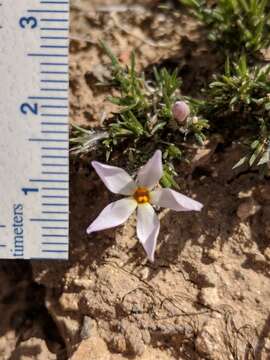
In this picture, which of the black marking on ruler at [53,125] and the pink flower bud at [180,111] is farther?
the pink flower bud at [180,111]

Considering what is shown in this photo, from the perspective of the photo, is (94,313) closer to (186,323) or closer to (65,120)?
(186,323)

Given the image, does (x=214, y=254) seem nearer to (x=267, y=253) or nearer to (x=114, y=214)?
(x=267, y=253)

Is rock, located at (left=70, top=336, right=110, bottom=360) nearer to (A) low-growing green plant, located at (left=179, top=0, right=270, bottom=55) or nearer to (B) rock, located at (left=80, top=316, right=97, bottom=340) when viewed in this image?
(B) rock, located at (left=80, top=316, right=97, bottom=340)

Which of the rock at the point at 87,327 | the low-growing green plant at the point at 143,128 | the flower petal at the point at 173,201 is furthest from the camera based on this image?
the low-growing green plant at the point at 143,128

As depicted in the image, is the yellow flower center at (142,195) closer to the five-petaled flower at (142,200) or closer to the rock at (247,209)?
the five-petaled flower at (142,200)

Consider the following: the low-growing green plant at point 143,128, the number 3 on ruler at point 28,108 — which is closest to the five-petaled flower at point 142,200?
the low-growing green plant at point 143,128

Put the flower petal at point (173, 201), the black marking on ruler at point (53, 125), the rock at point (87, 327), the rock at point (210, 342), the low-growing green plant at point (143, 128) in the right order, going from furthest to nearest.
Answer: the low-growing green plant at point (143, 128)
the rock at point (87, 327)
the rock at point (210, 342)
the black marking on ruler at point (53, 125)
the flower petal at point (173, 201)
